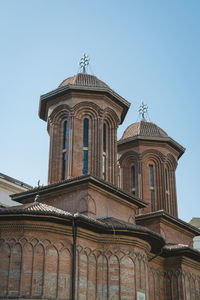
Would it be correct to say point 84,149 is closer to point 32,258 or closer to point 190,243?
point 32,258

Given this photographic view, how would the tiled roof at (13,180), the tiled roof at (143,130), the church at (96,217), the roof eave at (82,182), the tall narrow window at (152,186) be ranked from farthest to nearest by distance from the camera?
the tiled roof at (13,180), the tiled roof at (143,130), the tall narrow window at (152,186), the roof eave at (82,182), the church at (96,217)

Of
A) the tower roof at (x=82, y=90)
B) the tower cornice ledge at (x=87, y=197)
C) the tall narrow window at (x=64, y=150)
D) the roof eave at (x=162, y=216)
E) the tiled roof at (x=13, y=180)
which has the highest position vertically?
the tower roof at (x=82, y=90)

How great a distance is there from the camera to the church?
522 inches

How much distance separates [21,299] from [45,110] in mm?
9677

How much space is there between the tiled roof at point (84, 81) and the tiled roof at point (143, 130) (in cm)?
443

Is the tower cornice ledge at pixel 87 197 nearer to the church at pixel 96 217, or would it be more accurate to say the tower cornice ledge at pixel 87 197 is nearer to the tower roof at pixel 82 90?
the church at pixel 96 217

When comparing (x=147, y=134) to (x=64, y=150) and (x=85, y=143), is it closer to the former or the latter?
(x=85, y=143)

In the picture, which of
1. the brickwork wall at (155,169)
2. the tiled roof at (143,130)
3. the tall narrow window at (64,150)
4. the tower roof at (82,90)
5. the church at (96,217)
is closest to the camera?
the church at (96,217)

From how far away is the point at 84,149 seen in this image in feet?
59.7

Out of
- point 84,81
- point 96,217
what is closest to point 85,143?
point 84,81

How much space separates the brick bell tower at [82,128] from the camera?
59.0 feet

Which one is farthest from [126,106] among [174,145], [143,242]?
[143,242]

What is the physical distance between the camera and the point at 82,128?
18.6 m

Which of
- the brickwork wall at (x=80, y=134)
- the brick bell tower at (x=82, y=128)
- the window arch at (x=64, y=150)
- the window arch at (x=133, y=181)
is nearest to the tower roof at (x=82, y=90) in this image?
the brick bell tower at (x=82, y=128)
